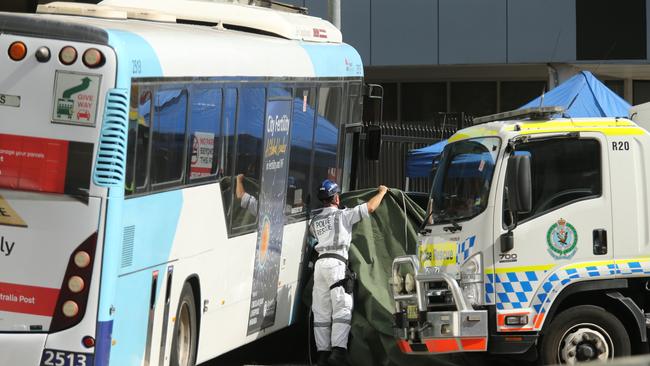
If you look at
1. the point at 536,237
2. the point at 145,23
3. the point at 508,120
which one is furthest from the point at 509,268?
the point at 145,23

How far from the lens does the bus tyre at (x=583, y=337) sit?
32.5 feet

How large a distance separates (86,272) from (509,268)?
3.86m

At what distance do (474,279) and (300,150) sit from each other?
3126mm

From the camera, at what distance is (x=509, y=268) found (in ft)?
32.6

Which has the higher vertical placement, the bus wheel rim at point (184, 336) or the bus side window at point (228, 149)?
the bus side window at point (228, 149)

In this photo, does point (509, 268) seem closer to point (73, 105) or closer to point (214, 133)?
point (214, 133)

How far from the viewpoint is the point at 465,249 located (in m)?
10.1

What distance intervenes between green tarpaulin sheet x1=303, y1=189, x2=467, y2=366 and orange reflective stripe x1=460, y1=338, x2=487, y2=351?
1.17 meters

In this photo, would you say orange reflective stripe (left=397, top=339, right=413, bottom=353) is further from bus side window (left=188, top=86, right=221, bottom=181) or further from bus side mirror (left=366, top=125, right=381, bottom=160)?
bus side mirror (left=366, top=125, right=381, bottom=160)

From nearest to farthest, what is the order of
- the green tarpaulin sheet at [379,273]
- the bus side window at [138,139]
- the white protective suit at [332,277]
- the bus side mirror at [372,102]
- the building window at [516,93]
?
the bus side window at [138,139] < the green tarpaulin sheet at [379,273] < the white protective suit at [332,277] < the bus side mirror at [372,102] < the building window at [516,93]

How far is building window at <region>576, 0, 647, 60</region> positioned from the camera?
27203mm

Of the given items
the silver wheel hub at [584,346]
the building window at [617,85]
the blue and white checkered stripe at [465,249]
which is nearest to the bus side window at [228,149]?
the blue and white checkered stripe at [465,249]

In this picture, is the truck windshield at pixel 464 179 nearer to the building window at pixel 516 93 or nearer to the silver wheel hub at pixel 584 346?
the silver wheel hub at pixel 584 346

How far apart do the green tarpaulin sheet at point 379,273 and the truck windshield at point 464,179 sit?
Result: 5.03ft
